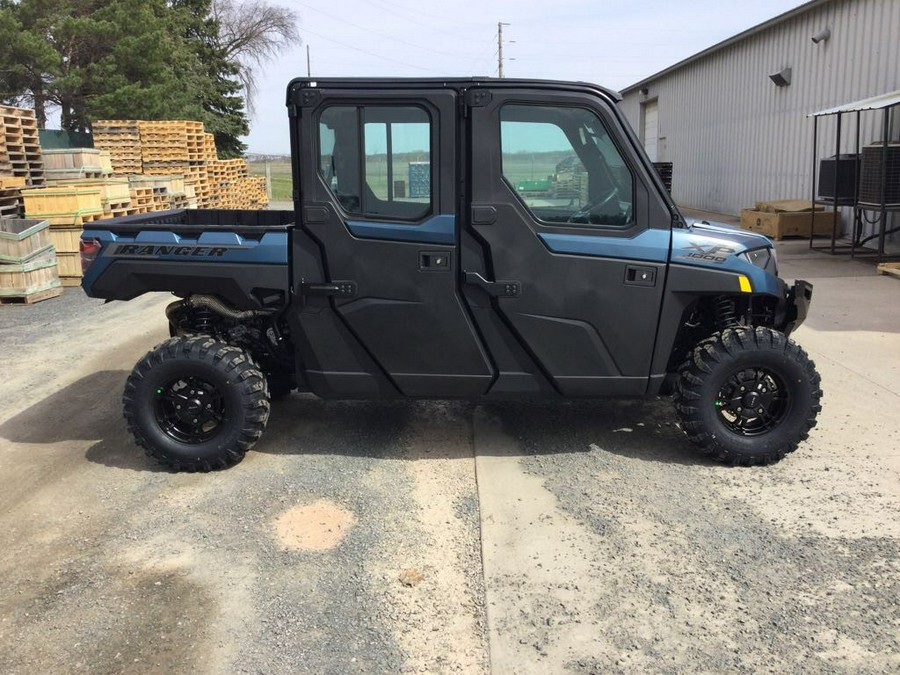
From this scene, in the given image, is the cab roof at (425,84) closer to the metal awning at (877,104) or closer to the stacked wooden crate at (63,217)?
the stacked wooden crate at (63,217)

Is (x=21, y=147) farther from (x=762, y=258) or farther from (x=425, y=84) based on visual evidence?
(x=762, y=258)

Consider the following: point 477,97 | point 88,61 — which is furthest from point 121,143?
point 477,97

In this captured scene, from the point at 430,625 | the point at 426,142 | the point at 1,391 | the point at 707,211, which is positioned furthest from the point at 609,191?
the point at 707,211

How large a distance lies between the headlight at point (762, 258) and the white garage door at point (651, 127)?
25.0 meters

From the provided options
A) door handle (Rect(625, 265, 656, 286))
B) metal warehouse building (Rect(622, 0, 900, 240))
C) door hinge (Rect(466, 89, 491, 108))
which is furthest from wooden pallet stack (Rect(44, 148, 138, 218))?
metal warehouse building (Rect(622, 0, 900, 240))

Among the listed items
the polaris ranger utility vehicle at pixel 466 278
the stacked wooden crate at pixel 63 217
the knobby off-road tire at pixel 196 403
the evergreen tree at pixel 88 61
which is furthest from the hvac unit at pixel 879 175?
the evergreen tree at pixel 88 61

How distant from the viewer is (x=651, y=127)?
2947cm

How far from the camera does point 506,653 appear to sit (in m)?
3.02

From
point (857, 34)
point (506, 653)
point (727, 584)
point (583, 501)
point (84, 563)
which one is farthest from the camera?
point (857, 34)

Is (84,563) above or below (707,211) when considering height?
below

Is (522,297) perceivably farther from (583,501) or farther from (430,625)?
(430,625)

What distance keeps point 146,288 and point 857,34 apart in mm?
14682

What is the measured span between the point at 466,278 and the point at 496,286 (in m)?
0.18

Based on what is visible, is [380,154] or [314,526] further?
[380,154]
